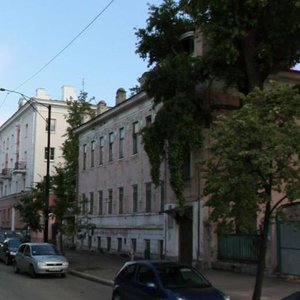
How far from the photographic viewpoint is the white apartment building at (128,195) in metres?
29.5

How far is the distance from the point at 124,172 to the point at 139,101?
5.34 m

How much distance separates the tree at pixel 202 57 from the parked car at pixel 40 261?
6039 mm

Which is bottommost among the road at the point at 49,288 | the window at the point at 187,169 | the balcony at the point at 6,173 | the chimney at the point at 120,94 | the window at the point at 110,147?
the road at the point at 49,288

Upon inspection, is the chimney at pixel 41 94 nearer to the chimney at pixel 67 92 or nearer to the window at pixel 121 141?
the chimney at pixel 67 92

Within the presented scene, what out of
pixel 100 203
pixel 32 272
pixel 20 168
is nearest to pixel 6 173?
pixel 20 168

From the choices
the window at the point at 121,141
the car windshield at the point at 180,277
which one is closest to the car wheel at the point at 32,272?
the car windshield at the point at 180,277

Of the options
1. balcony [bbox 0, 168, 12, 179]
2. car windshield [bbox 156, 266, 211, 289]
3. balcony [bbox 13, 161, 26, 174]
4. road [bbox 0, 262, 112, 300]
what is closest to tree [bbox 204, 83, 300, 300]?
car windshield [bbox 156, 266, 211, 289]

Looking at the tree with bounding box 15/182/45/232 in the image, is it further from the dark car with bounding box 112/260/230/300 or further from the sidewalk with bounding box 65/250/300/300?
the dark car with bounding box 112/260/230/300

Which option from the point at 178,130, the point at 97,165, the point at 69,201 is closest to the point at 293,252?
the point at 178,130

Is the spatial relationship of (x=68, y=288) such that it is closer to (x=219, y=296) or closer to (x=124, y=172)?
(x=219, y=296)

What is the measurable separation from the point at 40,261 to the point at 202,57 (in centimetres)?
1098

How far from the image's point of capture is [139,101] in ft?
113

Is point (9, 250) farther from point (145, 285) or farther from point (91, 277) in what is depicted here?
point (145, 285)

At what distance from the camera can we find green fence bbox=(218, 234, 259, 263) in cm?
2416
